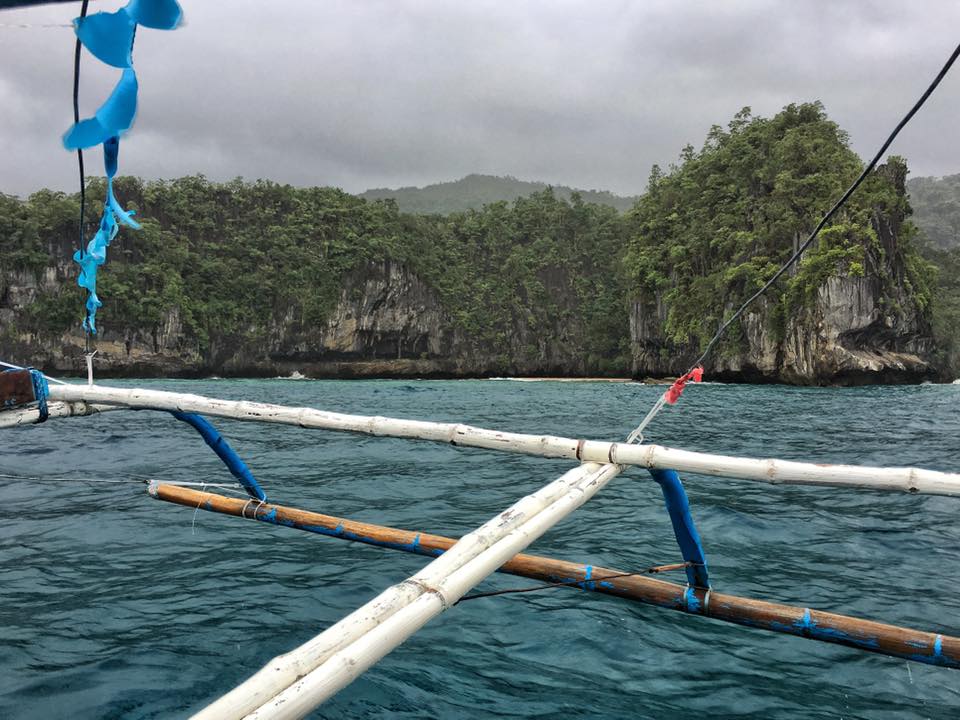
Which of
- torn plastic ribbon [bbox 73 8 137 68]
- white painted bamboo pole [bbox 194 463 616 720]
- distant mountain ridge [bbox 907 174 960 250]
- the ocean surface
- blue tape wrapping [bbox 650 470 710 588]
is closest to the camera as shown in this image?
white painted bamboo pole [bbox 194 463 616 720]

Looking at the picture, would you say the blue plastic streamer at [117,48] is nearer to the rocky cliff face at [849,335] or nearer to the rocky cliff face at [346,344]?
the rocky cliff face at [849,335]

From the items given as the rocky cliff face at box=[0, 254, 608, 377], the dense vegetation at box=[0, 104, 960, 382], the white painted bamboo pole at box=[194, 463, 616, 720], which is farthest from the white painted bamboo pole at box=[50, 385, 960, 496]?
the rocky cliff face at box=[0, 254, 608, 377]

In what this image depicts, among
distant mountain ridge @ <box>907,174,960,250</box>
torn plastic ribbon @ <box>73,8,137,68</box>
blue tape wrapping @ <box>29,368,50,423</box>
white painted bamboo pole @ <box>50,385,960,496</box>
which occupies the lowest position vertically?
white painted bamboo pole @ <box>50,385,960,496</box>

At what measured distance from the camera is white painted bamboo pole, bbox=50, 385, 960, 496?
2.68 metres

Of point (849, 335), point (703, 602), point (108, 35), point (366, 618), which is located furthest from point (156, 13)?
point (849, 335)

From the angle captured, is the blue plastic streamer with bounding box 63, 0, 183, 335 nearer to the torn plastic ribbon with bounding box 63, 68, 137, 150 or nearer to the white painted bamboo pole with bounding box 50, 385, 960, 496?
the torn plastic ribbon with bounding box 63, 68, 137, 150

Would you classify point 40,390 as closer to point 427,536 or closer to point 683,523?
point 427,536

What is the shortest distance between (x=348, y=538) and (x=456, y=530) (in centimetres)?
129

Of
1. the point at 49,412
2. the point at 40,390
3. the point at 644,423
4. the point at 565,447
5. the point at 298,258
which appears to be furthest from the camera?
the point at 298,258

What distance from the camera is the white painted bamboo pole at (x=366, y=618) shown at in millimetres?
1399

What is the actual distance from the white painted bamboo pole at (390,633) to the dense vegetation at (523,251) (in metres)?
39.1

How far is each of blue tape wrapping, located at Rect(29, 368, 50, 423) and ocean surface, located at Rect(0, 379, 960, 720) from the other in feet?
2.42

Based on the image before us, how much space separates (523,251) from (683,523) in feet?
232

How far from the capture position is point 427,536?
13.9 ft
